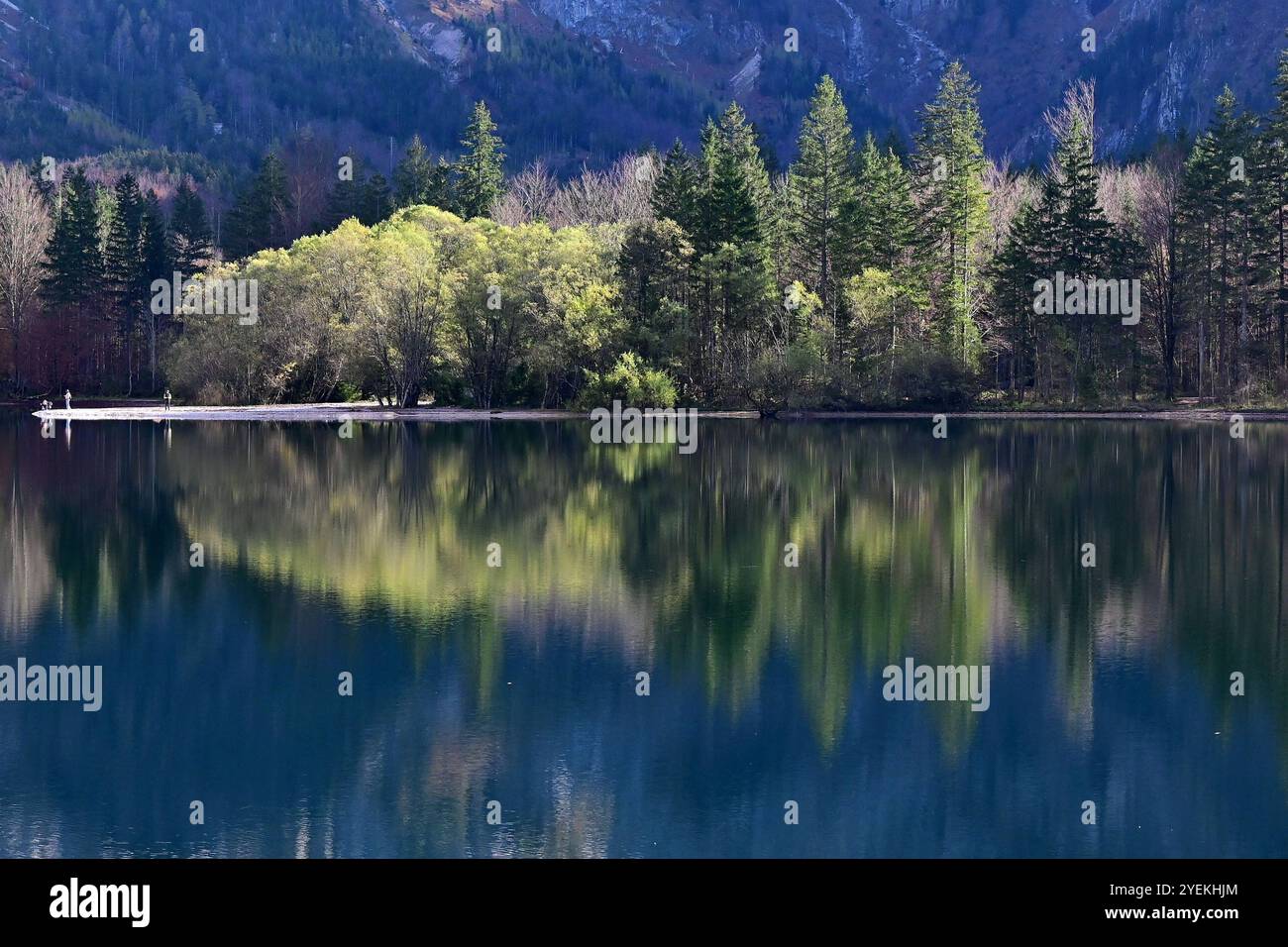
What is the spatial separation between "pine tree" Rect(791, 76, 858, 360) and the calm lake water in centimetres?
4596

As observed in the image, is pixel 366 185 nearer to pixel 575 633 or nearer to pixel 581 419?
pixel 581 419

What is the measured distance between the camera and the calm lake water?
14.6 m

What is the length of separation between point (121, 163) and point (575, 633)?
178 m

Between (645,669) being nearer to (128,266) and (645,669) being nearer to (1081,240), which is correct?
(1081,240)

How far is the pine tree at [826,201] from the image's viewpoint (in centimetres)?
8562

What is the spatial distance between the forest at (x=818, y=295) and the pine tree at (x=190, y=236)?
13330 millimetres

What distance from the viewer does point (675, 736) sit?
17.2 metres

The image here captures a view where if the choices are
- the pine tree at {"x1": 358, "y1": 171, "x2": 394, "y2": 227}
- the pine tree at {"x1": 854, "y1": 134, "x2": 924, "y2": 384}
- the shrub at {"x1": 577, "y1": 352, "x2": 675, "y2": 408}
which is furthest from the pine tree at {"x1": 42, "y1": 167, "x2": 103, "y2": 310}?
the pine tree at {"x1": 854, "y1": 134, "x2": 924, "y2": 384}

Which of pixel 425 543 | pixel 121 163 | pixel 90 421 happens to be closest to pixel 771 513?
pixel 425 543

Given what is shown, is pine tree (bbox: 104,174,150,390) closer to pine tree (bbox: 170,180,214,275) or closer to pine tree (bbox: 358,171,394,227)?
pine tree (bbox: 170,180,214,275)

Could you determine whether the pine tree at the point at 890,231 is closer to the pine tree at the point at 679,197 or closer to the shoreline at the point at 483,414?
the shoreline at the point at 483,414

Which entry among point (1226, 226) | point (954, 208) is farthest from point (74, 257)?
point (1226, 226)

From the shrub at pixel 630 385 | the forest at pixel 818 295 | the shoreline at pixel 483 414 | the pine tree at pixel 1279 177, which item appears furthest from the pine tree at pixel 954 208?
the shrub at pixel 630 385
